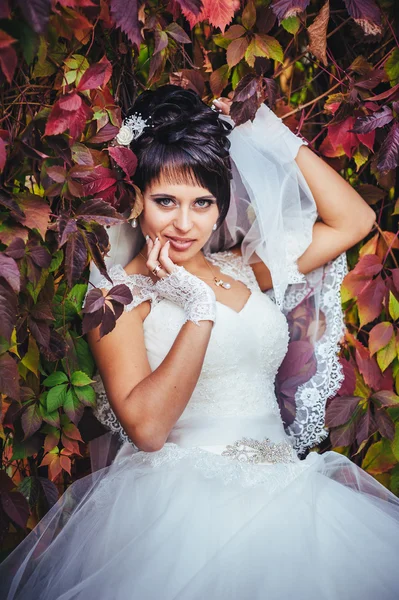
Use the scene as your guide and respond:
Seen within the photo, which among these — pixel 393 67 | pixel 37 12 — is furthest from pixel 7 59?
pixel 393 67

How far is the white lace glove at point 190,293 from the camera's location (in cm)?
187

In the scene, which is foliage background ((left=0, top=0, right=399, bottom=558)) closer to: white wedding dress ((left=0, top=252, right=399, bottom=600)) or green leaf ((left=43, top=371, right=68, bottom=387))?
green leaf ((left=43, top=371, right=68, bottom=387))

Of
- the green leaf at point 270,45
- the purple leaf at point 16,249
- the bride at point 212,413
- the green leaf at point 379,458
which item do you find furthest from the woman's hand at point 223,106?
the green leaf at point 379,458

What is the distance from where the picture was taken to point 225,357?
2082 millimetres

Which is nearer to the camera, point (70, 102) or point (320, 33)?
point (70, 102)

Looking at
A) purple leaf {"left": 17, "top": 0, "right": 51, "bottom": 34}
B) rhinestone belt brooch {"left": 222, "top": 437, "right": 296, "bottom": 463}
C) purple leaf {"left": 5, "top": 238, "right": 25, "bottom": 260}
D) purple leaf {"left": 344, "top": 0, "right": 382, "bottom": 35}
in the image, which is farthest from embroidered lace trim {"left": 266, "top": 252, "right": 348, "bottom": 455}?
purple leaf {"left": 17, "top": 0, "right": 51, "bottom": 34}

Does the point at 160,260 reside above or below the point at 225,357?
above

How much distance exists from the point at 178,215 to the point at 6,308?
72cm

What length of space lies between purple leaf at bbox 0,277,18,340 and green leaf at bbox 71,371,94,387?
522mm

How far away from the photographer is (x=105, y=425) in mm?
2094

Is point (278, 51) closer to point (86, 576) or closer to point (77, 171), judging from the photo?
point (77, 171)

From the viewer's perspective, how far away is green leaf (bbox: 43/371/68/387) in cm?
191

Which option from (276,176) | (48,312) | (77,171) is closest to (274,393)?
(276,176)

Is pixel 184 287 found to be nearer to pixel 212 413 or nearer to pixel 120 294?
pixel 120 294
